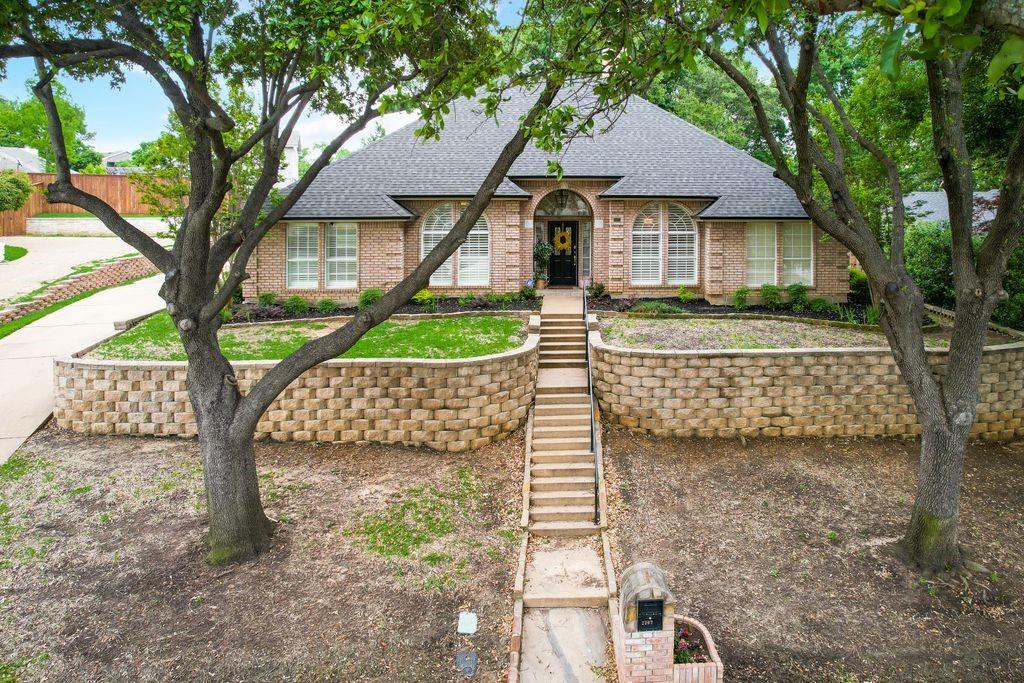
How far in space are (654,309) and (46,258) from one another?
84.2 ft

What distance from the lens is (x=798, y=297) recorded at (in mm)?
18516

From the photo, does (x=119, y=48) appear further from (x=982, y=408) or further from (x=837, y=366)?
(x=982, y=408)

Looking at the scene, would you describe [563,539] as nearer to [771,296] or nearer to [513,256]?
[513,256]

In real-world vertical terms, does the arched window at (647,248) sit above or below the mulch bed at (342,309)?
above

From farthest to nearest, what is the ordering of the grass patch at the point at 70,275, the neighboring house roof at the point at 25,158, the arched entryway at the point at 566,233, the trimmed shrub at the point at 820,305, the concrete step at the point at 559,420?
1. the neighboring house roof at the point at 25,158
2. the arched entryway at the point at 566,233
3. the grass patch at the point at 70,275
4. the trimmed shrub at the point at 820,305
5. the concrete step at the point at 559,420

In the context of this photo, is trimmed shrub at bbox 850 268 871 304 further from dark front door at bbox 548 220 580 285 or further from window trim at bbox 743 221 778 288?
dark front door at bbox 548 220 580 285

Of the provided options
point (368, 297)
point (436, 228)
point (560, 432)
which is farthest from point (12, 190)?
point (560, 432)

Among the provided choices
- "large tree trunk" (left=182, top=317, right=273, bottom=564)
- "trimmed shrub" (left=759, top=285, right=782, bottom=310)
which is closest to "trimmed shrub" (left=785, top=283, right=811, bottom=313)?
"trimmed shrub" (left=759, top=285, right=782, bottom=310)

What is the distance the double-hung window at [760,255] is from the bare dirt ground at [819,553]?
8171 millimetres

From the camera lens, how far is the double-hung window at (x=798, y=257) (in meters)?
19.4

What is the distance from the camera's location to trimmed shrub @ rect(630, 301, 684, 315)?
17.2 meters

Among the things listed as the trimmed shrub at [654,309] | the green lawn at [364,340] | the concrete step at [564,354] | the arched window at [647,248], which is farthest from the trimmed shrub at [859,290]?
the green lawn at [364,340]

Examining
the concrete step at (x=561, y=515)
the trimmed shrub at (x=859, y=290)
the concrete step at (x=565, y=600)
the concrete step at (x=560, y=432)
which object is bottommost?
the concrete step at (x=565, y=600)

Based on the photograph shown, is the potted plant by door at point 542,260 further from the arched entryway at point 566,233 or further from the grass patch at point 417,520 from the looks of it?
the grass patch at point 417,520
